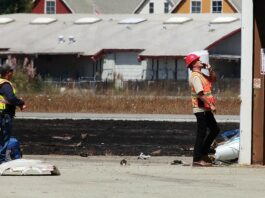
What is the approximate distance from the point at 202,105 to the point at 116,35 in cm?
5825

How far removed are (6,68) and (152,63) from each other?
5405cm

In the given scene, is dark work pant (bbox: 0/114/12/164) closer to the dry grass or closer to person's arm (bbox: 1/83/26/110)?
person's arm (bbox: 1/83/26/110)

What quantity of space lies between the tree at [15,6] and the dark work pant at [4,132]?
78609 mm

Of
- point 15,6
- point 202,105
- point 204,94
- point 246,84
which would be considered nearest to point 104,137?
point 246,84

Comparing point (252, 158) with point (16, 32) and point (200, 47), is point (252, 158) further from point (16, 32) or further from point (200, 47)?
point (16, 32)

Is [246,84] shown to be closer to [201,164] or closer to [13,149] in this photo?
[201,164]

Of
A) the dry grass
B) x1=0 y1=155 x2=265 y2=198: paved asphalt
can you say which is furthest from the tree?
x1=0 y1=155 x2=265 y2=198: paved asphalt

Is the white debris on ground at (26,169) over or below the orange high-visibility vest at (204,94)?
below

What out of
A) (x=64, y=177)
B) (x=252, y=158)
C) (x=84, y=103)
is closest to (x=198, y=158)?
(x=252, y=158)

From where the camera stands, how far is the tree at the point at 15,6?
3844 inches

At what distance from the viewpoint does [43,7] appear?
97625 mm

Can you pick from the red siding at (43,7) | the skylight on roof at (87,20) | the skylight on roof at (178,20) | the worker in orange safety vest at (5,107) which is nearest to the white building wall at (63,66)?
the skylight on roof at (87,20)

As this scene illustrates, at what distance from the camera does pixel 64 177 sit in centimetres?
1675

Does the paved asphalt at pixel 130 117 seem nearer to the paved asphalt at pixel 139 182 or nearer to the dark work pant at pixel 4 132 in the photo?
the dark work pant at pixel 4 132
